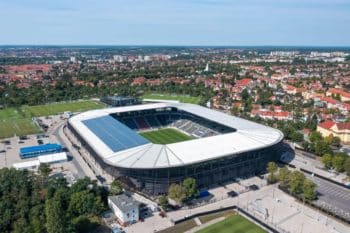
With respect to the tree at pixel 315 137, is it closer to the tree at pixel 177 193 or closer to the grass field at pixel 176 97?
the tree at pixel 177 193

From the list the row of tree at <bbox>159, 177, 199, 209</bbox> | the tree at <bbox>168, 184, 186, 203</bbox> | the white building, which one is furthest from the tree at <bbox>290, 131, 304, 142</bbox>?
the white building

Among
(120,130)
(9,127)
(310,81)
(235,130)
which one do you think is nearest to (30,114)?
(9,127)

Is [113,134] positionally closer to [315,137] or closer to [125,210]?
[125,210]

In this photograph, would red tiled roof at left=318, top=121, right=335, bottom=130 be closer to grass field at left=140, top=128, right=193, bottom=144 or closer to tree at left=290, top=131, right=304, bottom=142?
tree at left=290, top=131, right=304, bottom=142

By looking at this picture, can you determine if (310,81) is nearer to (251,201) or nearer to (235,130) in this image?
(235,130)

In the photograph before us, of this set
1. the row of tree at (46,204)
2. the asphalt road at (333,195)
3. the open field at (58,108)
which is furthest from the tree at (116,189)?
the open field at (58,108)
